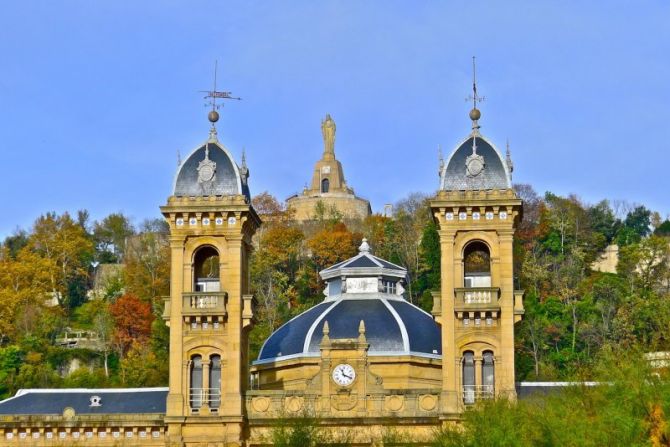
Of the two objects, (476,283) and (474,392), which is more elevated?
(476,283)

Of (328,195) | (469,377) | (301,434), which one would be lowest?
(301,434)

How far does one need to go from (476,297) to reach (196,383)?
451 inches

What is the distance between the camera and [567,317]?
10731 cm

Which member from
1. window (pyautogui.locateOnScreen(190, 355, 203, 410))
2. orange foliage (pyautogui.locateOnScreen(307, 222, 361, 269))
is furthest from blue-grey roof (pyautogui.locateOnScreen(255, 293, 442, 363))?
orange foliage (pyautogui.locateOnScreen(307, 222, 361, 269))

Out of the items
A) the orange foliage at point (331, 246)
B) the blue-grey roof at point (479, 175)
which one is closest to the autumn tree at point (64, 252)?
the orange foliage at point (331, 246)

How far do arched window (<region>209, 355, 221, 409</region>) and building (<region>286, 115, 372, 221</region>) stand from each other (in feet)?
273

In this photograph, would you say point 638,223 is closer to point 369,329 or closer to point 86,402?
point 369,329

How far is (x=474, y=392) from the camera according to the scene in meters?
61.8

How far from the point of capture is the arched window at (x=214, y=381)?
62.7 meters

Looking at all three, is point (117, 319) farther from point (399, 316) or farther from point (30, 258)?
point (399, 316)

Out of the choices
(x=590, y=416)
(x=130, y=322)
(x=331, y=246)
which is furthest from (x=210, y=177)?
(x=331, y=246)

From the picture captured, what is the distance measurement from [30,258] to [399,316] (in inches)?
2555

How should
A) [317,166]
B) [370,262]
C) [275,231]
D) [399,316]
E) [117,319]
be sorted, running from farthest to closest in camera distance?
1. [317,166]
2. [275,231]
3. [117,319]
4. [370,262]
5. [399,316]

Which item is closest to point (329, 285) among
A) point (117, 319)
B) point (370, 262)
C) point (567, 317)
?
point (370, 262)
